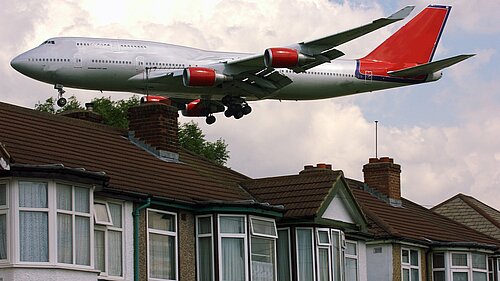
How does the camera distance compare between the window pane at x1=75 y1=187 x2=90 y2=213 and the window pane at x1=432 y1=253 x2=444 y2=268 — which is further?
the window pane at x1=432 y1=253 x2=444 y2=268

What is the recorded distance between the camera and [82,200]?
77.4 ft

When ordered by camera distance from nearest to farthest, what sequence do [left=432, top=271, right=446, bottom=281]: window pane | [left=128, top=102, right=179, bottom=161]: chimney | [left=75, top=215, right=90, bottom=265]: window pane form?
[left=75, top=215, right=90, bottom=265]: window pane, [left=128, top=102, right=179, bottom=161]: chimney, [left=432, top=271, right=446, bottom=281]: window pane

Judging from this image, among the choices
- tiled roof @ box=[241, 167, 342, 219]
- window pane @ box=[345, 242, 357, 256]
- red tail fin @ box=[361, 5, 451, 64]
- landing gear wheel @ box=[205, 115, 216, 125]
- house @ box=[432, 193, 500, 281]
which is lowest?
window pane @ box=[345, 242, 357, 256]

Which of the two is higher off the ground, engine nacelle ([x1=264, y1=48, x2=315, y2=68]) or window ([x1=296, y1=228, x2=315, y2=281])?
engine nacelle ([x1=264, y1=48, x2=315, y2=68])

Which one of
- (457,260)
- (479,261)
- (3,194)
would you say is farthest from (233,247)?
(479,261)

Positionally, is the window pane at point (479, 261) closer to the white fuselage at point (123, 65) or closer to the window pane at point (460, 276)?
the window pane at point (460, 276)

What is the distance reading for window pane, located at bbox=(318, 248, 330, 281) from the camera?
29078 mm

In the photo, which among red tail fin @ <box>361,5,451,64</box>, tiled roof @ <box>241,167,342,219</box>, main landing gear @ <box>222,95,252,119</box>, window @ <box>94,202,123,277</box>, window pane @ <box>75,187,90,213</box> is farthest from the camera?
red tail fin @ <box>361,5,451,64</box>

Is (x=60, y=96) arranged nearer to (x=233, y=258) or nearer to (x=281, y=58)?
(x=281, y=58)

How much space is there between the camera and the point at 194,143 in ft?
223

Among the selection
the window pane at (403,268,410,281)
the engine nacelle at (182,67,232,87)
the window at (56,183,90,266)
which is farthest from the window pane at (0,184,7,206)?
the engine nacelle at (182,67,232,87)

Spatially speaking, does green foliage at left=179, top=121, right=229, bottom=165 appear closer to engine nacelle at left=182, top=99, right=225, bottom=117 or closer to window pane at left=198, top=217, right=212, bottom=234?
engine nacelle at left=182, top=99, right=225, bottom=117

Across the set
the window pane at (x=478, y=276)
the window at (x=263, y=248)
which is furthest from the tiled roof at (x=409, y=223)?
the window at (x=263, y=248)

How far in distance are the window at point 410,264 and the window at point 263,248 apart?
24.7 ft
